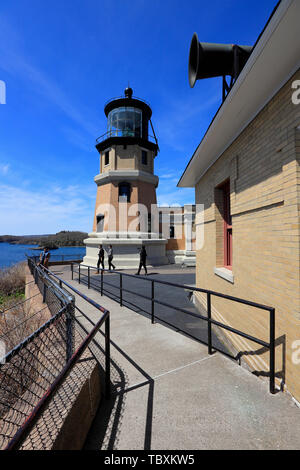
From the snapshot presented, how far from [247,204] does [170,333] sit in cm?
289

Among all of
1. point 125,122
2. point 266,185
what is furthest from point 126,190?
point 266,185

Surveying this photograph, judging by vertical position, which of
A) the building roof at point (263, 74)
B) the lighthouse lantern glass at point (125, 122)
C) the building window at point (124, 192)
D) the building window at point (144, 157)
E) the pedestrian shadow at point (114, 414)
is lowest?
the pedestrian shadow at point (114, 414)

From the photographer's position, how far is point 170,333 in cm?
462

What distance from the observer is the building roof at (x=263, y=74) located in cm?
238

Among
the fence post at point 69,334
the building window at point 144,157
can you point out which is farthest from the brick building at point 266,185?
the building window at point 144,157

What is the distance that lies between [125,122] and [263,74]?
2084cm

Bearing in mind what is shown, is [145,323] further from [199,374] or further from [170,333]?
[199,374]

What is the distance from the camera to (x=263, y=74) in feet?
10.2

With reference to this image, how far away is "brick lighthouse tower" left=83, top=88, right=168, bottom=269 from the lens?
63.2 feet

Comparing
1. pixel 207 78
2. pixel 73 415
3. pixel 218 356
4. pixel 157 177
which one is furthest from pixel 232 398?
pixel 157 177

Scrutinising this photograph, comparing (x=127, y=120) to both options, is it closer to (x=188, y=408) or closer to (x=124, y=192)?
(x=124, y=192)

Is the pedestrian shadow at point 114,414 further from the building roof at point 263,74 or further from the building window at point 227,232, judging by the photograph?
the building roof at point 263,74

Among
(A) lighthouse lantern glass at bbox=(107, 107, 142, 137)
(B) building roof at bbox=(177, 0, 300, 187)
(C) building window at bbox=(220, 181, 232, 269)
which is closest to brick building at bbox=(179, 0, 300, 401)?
(B) building roof at bbox=(177, 0, 300, 187)

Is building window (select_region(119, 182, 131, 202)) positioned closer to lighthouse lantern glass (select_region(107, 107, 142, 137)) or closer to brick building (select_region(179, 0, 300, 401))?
lighthouse lantern glass (select_region(107, 107, 142, 137))
